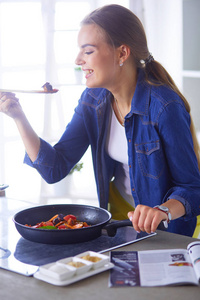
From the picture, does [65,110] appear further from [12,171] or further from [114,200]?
[114,200]

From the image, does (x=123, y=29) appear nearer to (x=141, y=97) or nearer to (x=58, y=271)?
(x=141, y=97)

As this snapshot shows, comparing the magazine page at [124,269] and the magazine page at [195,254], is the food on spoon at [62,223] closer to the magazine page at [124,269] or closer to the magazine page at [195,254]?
the magazine page at [124,269]

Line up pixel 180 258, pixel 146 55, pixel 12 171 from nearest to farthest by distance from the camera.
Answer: pixel 180 258 < pixel 146 55 < pixel 12 171

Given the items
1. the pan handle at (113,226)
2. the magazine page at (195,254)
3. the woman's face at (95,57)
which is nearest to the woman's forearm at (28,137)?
the woman's face at (95,57)

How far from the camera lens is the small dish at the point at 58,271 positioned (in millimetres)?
1226

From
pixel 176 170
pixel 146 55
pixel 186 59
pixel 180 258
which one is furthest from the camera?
pixel 186 59

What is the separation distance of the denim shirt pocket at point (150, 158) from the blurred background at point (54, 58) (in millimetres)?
2096

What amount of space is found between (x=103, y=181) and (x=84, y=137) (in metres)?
0.24

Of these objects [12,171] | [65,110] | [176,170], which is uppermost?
[176,170]

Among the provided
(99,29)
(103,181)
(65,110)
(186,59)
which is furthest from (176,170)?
(65,110)

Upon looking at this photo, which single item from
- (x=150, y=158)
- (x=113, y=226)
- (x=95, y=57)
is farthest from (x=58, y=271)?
(x=95, y=57)

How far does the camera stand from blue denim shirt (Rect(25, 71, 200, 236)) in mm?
1906

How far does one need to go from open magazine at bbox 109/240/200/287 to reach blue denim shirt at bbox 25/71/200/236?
0.37m

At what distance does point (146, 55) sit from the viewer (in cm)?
211
